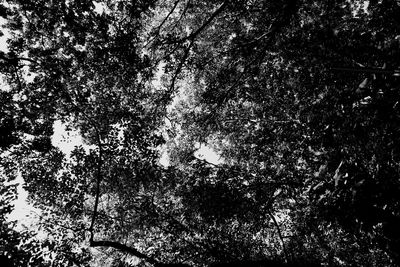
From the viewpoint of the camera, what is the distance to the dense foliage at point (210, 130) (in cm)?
793

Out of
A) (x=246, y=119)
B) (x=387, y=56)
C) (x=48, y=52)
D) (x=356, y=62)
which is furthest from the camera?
(x=246, y=119)

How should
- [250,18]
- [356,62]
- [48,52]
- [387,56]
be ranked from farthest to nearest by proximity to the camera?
1. [250,18]
2. [48,52]
3. [356,62]
4. [387,56]

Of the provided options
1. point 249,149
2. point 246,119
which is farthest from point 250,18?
point 249,149

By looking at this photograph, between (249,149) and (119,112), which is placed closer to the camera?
(119,112)

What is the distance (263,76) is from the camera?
44.1 feet

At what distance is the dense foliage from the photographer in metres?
7.93

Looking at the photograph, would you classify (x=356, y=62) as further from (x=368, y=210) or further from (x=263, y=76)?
(x=263, y=76)

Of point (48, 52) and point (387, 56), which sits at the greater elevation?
point (48, 52)

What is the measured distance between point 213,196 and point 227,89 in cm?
566

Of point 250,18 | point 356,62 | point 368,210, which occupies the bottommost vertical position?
point 368,210

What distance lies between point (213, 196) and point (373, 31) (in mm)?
8541

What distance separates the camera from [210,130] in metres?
15.6

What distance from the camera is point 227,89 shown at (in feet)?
45.5

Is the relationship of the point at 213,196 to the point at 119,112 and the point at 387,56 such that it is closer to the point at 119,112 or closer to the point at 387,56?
the point at 119,112
